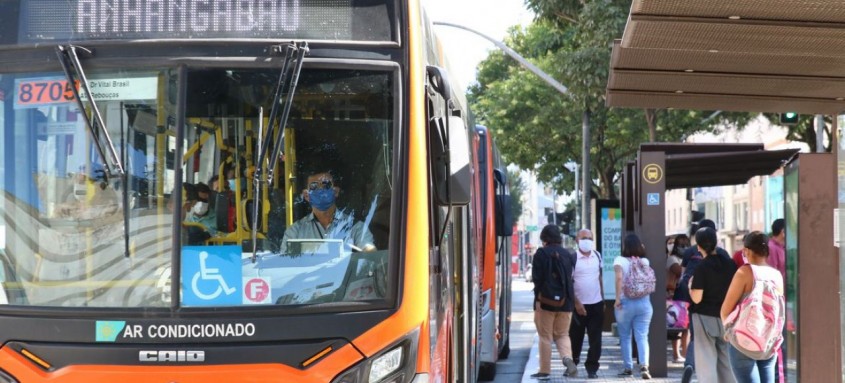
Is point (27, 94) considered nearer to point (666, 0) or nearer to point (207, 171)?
point (207, 171)

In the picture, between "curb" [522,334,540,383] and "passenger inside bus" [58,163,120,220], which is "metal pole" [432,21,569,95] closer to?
"curb" [522,334,540,383]

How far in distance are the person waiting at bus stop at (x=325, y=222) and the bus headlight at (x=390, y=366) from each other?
50 centimetres

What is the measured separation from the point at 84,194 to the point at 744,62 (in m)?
5.44

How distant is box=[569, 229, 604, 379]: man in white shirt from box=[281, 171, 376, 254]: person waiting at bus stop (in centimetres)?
894

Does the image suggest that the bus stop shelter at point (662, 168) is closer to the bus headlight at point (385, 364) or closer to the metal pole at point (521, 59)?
the bus headlight at point (385, 364)

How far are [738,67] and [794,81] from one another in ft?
1.86

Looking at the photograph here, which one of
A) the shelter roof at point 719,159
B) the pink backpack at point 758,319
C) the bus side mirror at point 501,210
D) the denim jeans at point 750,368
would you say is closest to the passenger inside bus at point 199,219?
the pink backpack at point 758,319

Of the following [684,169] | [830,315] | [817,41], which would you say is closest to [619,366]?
[684,169]

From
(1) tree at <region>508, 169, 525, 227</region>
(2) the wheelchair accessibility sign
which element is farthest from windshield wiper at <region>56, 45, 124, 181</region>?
(1) tree at <region>508, 169, 525, 227</region>

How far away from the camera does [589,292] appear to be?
15141 mm

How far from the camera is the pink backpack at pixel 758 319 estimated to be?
9.35 m

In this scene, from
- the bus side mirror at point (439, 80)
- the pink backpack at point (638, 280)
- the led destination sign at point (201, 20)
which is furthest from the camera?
the pink backpack at point (638, 280)

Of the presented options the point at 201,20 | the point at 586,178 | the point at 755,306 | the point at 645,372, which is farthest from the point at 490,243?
the point at 586,178

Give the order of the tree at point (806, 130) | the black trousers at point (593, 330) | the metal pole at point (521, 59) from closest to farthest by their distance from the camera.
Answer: the black trousers at point (593, 330) < the metal pole at point (521, 59) < the tree at point (806, 130)
